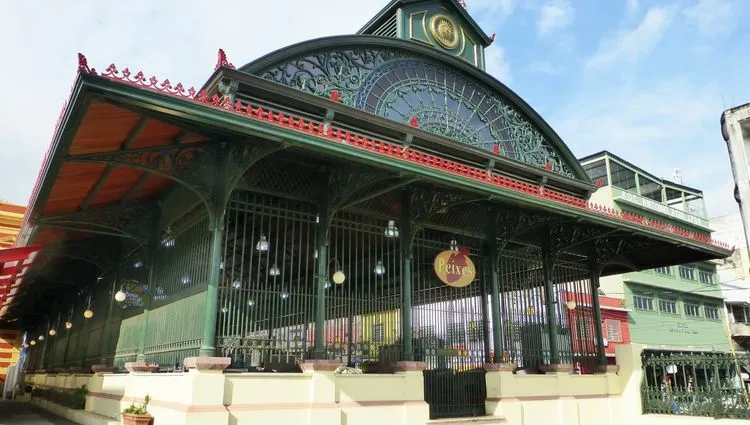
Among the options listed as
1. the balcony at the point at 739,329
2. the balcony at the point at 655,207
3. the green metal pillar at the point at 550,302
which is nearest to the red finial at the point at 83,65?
the green metal pillar at the point at 550,302

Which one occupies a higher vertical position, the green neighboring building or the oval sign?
the green neighboring building

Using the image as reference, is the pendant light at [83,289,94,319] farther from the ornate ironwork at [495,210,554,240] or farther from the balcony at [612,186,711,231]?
the balcony at [612,186,711,231]

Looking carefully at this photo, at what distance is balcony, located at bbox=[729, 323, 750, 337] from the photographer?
46.2 metres

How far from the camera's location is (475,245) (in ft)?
48.8

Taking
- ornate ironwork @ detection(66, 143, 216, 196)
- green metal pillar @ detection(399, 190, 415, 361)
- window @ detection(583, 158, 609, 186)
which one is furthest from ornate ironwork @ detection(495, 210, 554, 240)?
window @ detection(583, 158, 609, 186)

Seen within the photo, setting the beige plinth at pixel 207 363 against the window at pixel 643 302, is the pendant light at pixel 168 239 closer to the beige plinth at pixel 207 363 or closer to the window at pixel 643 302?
the beige plinth at pixel 207 363

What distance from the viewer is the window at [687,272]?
1726 inches

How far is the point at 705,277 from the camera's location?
46.3m

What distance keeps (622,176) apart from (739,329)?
55.5ft

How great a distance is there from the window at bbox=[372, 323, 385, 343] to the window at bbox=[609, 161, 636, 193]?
34.3 m

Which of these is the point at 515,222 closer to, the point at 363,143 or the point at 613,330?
the point at 363,143

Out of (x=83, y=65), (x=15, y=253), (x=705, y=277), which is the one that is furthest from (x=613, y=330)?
(x=83, y=65)

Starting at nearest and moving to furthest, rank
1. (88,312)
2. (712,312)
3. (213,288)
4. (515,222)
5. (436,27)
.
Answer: (213,288)
(515,222)
(436,27)
(88,312)
(712,312)

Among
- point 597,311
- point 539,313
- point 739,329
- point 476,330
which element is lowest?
point 476,330
